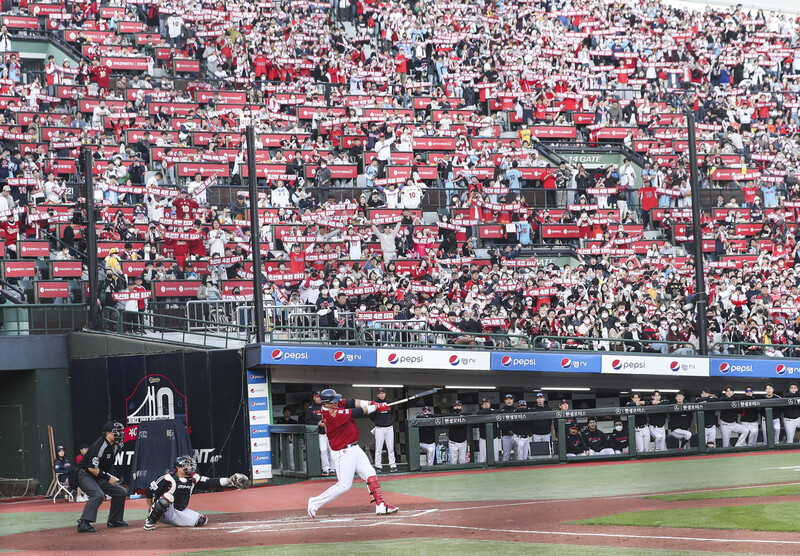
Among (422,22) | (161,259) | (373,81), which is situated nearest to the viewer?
(161,259)

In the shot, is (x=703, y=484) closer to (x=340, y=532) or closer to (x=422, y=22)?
(x=340, y=532)

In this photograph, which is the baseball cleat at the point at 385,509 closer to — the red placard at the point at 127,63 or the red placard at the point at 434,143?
the red placard at the point at 434,143

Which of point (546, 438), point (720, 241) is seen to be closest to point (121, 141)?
point (546, 438)

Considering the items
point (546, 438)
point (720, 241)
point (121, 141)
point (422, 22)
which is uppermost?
point (422, 22)

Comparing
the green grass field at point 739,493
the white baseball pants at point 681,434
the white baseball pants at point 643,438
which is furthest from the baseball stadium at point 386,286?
the white baseball pants at point 643,438

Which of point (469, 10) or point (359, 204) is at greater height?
point (469, 10)

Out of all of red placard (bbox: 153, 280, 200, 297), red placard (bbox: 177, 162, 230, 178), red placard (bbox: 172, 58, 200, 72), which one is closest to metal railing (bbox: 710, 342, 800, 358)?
red placard (bbox: 153, 280, 200, 297)

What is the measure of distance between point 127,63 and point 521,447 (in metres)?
16.7

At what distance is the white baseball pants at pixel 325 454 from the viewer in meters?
20.8

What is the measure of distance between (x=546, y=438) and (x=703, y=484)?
5.28 metres

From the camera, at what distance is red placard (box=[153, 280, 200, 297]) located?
2417cm

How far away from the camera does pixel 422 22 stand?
3803cm

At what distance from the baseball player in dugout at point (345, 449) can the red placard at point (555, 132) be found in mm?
21690

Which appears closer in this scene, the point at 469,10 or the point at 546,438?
the point at 546,438
